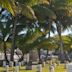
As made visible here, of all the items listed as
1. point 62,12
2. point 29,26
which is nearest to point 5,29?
point 29,26

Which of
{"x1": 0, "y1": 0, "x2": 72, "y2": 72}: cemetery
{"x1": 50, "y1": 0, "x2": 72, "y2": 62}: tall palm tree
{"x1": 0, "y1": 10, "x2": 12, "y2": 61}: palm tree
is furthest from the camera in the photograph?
{"x1": 50, "y1": 0, "x2": 72, "y2": 62}: tall palm tree

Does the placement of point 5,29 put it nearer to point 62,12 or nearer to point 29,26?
point 29,26

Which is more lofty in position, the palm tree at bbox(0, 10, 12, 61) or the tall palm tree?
the tall palm tree

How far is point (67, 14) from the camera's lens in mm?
43875

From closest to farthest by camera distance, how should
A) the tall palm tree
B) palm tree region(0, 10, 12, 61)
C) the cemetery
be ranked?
the cemetery < palm tree region(0, 10, 12, 61) < the tall palm tree

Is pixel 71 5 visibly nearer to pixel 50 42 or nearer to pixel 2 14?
pixel 50 42

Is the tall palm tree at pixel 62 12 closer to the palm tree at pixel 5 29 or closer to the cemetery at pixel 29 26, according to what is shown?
the cemetery at pixel 29 26

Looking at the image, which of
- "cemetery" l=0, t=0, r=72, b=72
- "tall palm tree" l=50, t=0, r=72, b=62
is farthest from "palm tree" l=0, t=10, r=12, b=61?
"tall palm tree" l=50, t=0, r=72, b=62

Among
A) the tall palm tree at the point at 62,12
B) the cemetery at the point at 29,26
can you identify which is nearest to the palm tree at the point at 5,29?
the cemetery at the point at 29,26

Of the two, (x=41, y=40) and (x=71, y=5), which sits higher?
(x=71, y=5)

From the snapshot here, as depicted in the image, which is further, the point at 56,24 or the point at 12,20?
the point at 56,24

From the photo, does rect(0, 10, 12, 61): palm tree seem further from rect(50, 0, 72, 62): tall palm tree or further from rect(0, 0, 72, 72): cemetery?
rect(50, 0, 72, 62): tall palm tree

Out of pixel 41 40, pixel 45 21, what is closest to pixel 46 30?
pixel 45 21

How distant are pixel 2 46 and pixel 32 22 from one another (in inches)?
209
